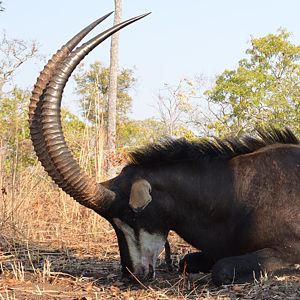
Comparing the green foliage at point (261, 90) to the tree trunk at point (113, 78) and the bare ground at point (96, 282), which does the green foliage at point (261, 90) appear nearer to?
the tree trunk at point (113, 78)

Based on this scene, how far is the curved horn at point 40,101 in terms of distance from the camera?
5117 millimetres

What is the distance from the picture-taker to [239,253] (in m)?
5.33

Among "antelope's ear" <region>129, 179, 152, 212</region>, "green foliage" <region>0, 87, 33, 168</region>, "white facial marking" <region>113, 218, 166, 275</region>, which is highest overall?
"green foliage" <region>0, 87, 33, 168</region>

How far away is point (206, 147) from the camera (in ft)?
18.6

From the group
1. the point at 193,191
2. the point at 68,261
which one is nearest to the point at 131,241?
the point at 193,191

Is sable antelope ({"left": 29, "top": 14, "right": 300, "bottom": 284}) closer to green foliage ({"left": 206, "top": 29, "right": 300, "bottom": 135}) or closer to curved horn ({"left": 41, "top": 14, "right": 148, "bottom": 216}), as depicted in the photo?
curved horn ({"left": 41, "top": 14, "right": 148, "bottom": 216})

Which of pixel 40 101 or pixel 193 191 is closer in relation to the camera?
pixel 40 101

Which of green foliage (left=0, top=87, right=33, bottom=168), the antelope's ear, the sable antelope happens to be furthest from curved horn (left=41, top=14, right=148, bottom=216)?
green foliage (left=0, top=87, right=33, bottom=168)

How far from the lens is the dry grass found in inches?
184

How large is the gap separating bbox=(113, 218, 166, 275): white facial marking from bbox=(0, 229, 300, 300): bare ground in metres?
0.17

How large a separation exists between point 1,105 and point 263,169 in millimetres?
19573

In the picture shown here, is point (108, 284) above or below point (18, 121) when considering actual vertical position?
below

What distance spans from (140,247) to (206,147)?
3.67ft

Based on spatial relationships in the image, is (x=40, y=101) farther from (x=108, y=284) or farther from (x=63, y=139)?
(x=108, y=284)
